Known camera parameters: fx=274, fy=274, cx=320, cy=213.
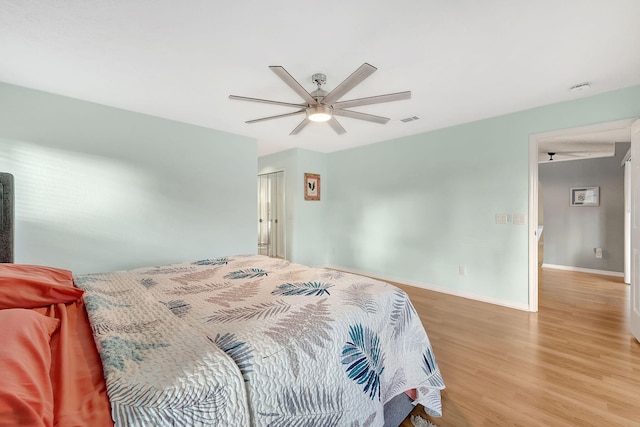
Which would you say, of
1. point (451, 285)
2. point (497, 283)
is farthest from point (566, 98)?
point (451, 285)

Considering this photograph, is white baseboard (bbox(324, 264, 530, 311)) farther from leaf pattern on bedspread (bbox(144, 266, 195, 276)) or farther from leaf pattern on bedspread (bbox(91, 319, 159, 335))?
leaf pattern on bedspread (bbox(91, 319, 159, 335))

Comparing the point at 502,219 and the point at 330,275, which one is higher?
the point at 502,219

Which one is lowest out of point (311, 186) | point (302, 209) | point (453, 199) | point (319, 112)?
point (302, 209)

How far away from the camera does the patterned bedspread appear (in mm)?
756

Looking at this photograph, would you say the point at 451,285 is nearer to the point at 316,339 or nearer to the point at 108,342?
the point at 316,339

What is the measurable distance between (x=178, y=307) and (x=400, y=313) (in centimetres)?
117

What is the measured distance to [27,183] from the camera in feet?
8.50

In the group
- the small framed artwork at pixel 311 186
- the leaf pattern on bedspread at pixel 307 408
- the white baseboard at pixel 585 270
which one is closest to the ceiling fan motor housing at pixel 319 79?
the leaf pattern on bedspread at pixel 307 408

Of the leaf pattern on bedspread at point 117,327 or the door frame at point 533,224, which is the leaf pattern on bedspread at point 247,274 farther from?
the door frame at point 533,224

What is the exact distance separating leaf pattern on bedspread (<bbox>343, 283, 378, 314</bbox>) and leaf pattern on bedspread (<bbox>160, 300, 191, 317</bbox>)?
0.78m

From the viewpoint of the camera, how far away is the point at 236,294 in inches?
60.9

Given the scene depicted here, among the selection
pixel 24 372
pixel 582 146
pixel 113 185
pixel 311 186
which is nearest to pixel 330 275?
pixel 24 372

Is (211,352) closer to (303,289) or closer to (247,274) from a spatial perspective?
(303,289)

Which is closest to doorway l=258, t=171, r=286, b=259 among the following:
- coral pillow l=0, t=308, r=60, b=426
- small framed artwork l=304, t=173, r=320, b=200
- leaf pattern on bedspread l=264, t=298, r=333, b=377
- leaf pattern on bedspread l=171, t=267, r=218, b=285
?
small framed artwork l=304, t=173, r=320, b=200
